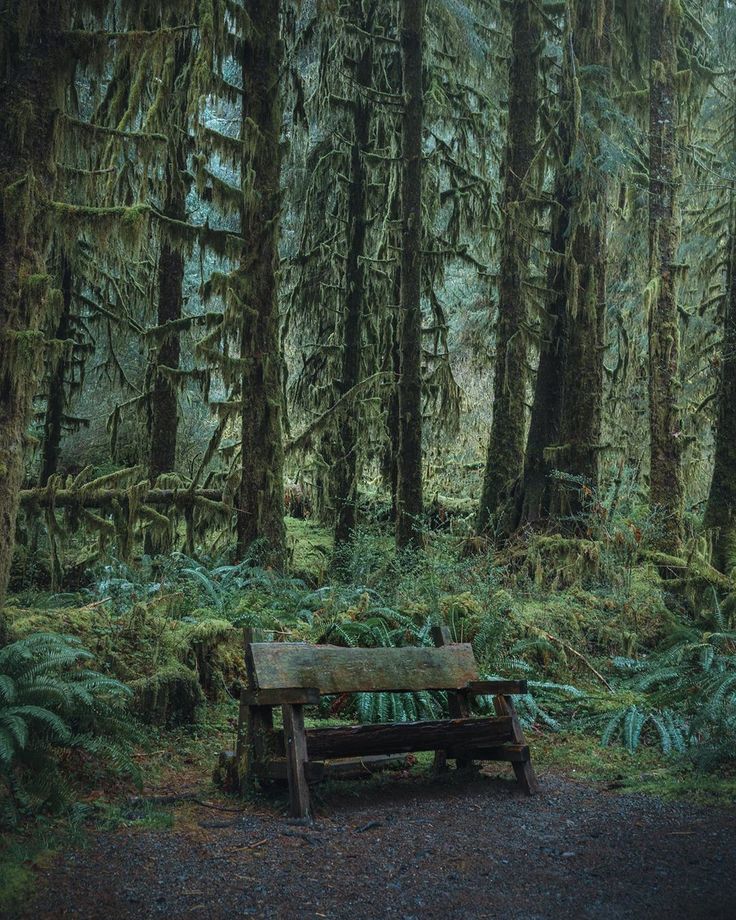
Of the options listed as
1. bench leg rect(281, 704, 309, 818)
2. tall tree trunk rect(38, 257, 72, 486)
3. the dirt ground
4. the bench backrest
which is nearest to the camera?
the dirt ground

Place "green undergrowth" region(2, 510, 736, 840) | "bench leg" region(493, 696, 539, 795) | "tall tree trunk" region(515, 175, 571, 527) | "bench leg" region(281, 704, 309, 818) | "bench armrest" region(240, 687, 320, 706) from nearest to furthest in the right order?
1. "bench leg" region(281, 704, 309, 818)
2. "bench armrest" region(240, 687, 320, 706)
3. "bench leg" region(493, 696, 539, 795)
4. "green undergrowth" region(2, 510, 736, 840)
5. "tall tree trunk" region(515, 175, 571, 527)

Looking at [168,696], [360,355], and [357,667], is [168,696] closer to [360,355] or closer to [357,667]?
[357,667]

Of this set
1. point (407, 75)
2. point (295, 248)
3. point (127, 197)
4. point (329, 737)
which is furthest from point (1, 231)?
point (295, 248)

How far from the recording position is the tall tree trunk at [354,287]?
15.9 m

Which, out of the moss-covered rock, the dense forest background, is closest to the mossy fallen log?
the dense forest background

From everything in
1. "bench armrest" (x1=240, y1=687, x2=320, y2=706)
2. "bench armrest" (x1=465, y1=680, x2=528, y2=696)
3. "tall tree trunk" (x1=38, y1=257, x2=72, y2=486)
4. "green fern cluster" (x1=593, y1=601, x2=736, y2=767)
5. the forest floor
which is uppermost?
"tall tree trunk" (x1=38, y1=257, x2=72, y2=486)

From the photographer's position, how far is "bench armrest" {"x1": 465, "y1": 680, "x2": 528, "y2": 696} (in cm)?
686

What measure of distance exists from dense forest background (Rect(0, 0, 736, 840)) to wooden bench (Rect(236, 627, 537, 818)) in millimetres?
983

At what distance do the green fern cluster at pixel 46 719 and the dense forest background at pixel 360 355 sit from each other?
0.11 ft

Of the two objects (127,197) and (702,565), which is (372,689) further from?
(127,197)

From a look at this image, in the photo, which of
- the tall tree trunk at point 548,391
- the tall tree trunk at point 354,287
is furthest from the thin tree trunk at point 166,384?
A: the tall tree trunk at point 548,391

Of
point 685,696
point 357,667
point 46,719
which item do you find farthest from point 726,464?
point 46,719

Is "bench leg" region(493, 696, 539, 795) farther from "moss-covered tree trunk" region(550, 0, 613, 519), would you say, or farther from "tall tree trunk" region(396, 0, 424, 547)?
"tall tree trunk" region(396, 0, 424, 547)

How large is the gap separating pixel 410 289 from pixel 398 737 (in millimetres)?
9479
